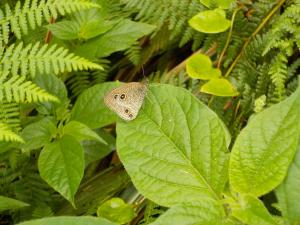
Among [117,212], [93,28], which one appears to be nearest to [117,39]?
[93,28]

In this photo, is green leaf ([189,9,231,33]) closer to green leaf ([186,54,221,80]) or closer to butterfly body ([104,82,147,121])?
green leaf ([186,54,221,80])

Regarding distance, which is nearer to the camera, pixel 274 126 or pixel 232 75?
pixel 274 126

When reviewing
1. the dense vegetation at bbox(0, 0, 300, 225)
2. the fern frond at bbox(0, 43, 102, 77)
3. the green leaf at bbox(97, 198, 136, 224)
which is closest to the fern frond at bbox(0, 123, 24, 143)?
the dense vegetation at bbox(0, 0, 300, 225)

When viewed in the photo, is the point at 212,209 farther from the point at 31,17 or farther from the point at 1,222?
the point at 1,222

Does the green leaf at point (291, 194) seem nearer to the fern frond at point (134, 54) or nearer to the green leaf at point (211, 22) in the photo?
the green leaf at point (211, 22)

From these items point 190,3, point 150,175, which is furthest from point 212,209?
point 190,3

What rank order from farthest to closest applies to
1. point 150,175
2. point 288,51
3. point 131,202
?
point 131,202
point 288,51
point 150,175
